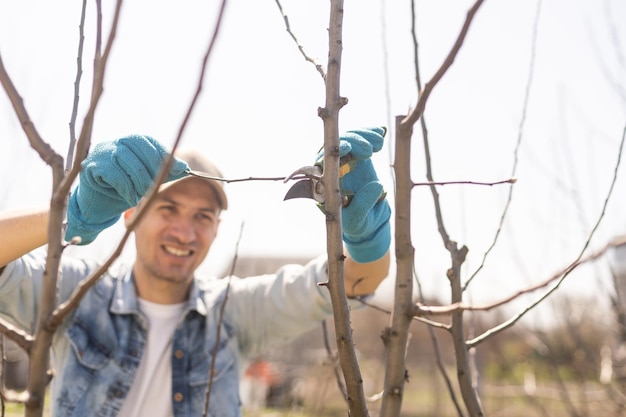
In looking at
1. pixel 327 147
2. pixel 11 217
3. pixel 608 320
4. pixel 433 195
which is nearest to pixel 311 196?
pixel 327 147

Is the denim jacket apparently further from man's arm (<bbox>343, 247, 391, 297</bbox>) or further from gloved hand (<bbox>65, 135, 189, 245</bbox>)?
gloved hand (<bbox>65, 135, 189, 245</bbox>)

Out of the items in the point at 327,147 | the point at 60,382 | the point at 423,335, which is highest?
the point at 327,147

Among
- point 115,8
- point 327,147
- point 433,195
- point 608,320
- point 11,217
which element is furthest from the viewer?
point 608,320

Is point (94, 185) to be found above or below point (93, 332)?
above

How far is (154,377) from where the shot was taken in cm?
205

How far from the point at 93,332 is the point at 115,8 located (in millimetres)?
1674

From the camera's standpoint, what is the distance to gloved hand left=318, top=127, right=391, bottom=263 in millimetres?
1279

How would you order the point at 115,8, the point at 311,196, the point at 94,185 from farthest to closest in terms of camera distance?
the point at 94,185 → the point at 311,196 → the point at 115,8

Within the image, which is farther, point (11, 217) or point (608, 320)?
point (608, 320)

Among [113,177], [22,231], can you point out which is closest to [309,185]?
[113,177]

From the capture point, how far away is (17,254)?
157cm

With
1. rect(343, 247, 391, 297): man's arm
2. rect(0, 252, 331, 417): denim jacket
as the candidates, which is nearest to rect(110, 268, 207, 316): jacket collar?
rect(0, 252, 331, 417): denim jacket

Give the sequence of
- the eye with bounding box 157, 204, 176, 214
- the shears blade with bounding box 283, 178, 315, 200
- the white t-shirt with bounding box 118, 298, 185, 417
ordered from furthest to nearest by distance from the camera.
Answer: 1. the eye with bounding box 157, 204, 176, 214
2. the white t-shirt with bounding box 118, 298, 185, 417
3. the shears blade with bounding box 283, 178, 315, 200

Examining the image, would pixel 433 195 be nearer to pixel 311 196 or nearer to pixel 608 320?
pixel 311 196
